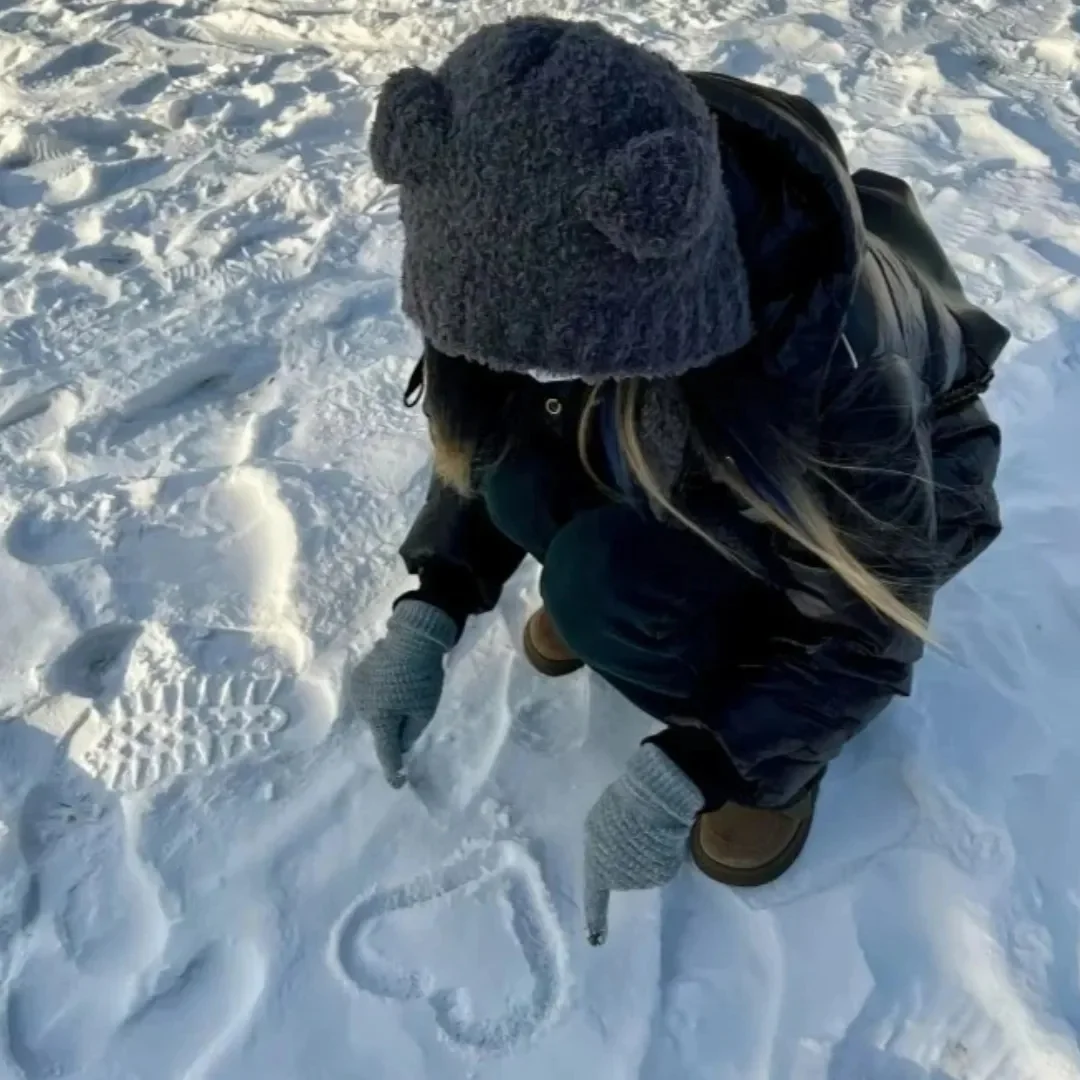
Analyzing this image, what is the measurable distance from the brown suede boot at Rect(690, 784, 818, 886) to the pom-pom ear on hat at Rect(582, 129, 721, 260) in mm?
667

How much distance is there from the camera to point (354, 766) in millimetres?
1327

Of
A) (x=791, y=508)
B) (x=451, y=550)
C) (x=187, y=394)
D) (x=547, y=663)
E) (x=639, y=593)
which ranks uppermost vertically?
(x=791, y=508)

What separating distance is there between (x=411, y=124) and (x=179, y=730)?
830mm

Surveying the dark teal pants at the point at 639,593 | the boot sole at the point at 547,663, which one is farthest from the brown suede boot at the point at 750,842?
the boot sole at the point at 547,663

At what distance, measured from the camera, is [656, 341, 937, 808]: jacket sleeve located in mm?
933

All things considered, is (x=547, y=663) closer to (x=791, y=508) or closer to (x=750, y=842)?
(x=750, y=842)

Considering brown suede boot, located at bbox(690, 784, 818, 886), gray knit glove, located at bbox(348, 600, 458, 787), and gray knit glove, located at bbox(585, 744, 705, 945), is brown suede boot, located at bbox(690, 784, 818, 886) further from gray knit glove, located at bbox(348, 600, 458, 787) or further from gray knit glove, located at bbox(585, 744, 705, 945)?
gray knit glove, located at bbox(348, 600, 458, 787)

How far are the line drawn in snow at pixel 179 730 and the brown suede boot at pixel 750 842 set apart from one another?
0.49 metres

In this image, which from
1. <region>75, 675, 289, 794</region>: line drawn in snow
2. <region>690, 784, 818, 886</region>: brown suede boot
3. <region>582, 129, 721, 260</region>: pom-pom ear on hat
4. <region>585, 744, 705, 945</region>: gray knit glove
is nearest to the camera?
<region>582, 129, 721, 260</region>: pom-pom ear on hat

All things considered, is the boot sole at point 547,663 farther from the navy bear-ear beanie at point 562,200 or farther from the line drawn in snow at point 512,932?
the navy bear-ear beanie at point 562,200

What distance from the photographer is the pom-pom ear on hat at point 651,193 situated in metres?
0.71

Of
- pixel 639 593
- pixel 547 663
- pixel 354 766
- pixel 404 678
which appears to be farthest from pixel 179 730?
pixel 639 593

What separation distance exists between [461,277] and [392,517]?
83 cm

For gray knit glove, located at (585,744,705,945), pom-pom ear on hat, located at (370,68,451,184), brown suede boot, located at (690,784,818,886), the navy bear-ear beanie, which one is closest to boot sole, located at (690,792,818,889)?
brown suede boot, located at (690,784,818,886)
